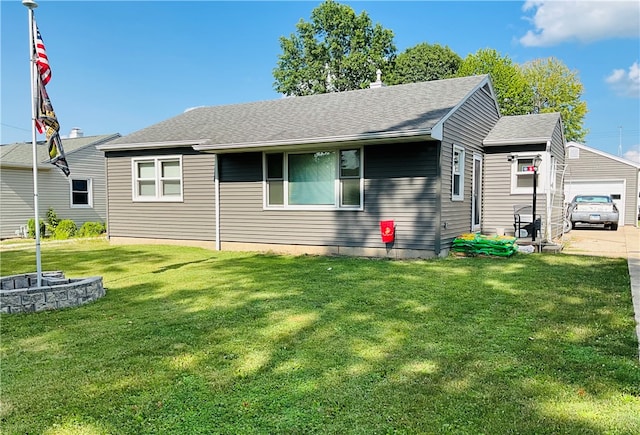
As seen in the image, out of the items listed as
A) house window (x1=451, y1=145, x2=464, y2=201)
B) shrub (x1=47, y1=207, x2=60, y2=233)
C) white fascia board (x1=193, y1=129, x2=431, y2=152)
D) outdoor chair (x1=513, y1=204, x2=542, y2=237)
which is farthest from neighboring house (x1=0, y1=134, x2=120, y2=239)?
outdoor chair (x1=513, y1=204, x2=542, y2=237)

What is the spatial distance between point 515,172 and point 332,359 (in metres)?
9.89

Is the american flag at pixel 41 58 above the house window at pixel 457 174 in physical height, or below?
above

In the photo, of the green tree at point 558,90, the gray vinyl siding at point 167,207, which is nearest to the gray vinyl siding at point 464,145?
the gray vinyl siding at point 167,207

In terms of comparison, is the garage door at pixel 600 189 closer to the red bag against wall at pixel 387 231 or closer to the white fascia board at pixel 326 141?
the red bag against wall at pixel 387 231

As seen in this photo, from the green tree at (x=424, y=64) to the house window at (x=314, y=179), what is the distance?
2348cm

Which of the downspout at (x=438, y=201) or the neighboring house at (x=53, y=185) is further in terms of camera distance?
the neighboring house at (x=53, y=185)

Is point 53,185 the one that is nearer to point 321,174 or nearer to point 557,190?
point 321,174

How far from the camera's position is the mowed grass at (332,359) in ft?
8.14

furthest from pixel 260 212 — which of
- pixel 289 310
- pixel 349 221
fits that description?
pixel 289 310

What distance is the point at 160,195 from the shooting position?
1152 centimetres

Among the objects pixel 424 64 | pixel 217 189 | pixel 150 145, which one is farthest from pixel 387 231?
pixel 424 64

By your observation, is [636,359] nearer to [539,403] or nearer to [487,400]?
[539,403]

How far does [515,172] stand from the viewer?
11539mm

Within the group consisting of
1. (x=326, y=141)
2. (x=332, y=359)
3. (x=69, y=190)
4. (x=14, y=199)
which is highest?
(x=326, y=141)
